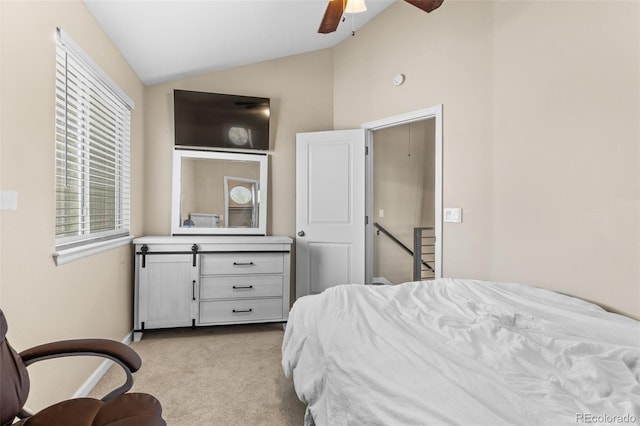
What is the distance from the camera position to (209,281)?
312 centimetres

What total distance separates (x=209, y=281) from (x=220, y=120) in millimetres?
1670

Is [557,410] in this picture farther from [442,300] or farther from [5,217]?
[5,217]

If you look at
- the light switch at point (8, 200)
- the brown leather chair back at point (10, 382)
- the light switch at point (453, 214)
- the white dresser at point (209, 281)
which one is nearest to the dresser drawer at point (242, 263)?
the white dresser at point (209, 281)

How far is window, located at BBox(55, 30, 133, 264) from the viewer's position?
186 cm

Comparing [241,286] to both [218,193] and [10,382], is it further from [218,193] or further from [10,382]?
[10,382]

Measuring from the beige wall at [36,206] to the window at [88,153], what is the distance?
134 millimetres

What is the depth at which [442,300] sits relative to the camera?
5.92ft

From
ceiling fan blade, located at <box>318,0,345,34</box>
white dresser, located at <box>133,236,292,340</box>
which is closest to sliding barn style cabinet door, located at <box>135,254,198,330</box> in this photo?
white dresser, located at <box>133,236,292,340</box>

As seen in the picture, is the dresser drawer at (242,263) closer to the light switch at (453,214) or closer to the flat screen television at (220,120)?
the flat screen television at (220,120)

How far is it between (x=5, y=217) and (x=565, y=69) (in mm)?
2867

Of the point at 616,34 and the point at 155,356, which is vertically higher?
the point at 616,34

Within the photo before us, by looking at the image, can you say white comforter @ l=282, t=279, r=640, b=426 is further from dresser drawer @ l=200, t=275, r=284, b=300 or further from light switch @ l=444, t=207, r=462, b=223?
dresser drawer @ l=200, t=275, r=284, b=300

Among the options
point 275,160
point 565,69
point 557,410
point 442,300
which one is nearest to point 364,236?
point 275,160

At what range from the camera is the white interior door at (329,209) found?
348 centimetres
